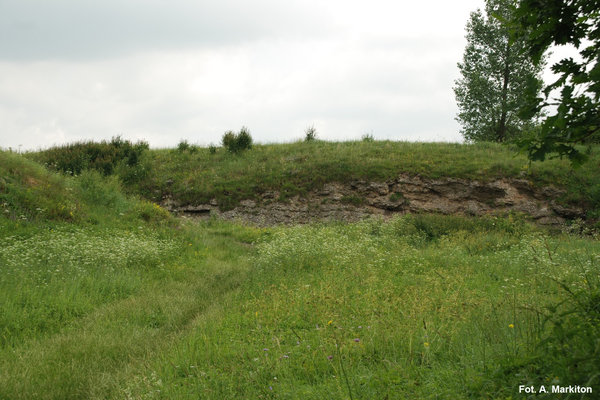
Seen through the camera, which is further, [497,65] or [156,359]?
[497,65]

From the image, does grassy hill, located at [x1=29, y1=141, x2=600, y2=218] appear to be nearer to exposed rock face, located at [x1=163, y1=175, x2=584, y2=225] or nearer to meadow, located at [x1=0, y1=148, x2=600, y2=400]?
exposed rock face, located at [x1=163, y1=175, x2=584, y2=225]

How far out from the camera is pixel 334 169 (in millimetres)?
23016

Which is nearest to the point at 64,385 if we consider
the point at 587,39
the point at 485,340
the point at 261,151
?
the point at 485,340

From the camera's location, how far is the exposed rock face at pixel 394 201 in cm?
2034

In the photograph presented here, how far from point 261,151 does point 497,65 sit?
16.6m

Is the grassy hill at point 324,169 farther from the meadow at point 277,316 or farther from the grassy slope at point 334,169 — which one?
the meadow at point 277,316

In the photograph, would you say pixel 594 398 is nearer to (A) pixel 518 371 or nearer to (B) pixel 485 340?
(A) pixel 518 371

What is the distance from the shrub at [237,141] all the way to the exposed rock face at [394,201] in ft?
20.0

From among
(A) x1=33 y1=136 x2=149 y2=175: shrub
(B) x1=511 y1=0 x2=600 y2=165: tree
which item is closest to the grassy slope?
(A) x1=33 y1=136 x2=149 y2=175: shrub

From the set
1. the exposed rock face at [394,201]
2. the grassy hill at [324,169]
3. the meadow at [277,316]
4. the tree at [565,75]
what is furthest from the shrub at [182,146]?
the tree at [565,75]

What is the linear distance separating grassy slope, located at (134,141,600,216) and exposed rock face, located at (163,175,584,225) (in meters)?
0.48

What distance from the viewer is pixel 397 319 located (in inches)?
214

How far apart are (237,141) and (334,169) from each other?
7.48m

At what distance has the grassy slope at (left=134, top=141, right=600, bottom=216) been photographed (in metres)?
21.2
